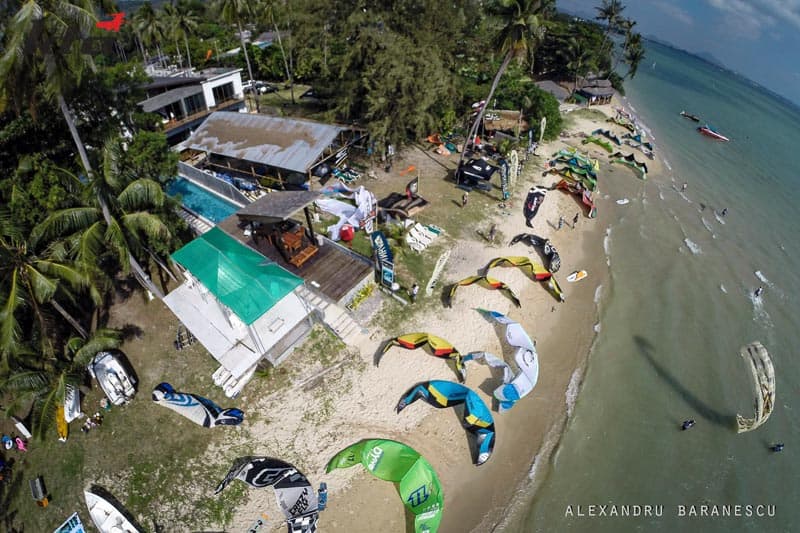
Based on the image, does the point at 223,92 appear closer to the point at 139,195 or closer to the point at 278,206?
the point at 139,195

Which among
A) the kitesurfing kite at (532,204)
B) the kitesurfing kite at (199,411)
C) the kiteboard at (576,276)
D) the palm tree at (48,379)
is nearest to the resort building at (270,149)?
the kitesurfing kite at (532,204)

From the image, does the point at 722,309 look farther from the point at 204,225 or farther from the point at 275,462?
the point at 204,225

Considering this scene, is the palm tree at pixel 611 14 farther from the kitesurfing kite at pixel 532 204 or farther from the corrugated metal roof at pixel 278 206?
the corrugated metal roof at pixel 278 206

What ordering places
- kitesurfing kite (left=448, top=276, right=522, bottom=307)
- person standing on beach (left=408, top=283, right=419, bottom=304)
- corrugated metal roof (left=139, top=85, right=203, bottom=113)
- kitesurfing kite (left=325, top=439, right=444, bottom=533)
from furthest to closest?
1. corrugated metal roof (left=139, top=85, right=203, bottom=113)
2. kitesurfing kite (left=448, top=276, right=522, bottom=307)
3. person standing on beach (left=408, top=283, right=419, bottom=304)
4. kitesurfing kite (left=325, top=439, right=444, bottom=533)

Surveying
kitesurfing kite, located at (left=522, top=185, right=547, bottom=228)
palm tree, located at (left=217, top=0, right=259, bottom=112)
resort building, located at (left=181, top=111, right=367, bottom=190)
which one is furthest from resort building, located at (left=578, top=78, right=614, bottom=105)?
palm tree, located at (left=217, top=0, right=259, bottom=112)

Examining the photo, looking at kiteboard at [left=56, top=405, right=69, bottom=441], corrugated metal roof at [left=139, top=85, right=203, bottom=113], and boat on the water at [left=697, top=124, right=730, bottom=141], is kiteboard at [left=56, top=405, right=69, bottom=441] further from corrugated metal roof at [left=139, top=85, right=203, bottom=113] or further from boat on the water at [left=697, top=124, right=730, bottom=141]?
boat on the water at [left=697, top=124, right=730, bottom=141]

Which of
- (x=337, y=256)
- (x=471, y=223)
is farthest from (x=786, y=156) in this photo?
(x=337, y=256)

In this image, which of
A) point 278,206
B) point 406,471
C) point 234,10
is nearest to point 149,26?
point 234,10

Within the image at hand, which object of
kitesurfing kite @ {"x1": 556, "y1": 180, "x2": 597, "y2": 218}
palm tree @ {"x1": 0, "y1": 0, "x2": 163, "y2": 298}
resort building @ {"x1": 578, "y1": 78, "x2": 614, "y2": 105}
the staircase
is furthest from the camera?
resort building @ {"x1": 578, "y1": 78, "x2": 614, "y2": 105}
